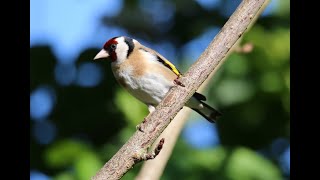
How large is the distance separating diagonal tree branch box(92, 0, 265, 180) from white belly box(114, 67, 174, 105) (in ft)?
1.95

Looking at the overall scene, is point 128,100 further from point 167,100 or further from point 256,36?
point 167,100

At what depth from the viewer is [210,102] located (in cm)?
178

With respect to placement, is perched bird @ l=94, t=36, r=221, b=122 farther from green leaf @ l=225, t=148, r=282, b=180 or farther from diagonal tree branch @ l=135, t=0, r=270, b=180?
diagonal tree branch @ l=135, t=0, r=270, b=180

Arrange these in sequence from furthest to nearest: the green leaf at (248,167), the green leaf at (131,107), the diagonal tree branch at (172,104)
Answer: the green leaf at (131,107) → the green leaf at (248,167) → the diagonal tree branch at (172,104)

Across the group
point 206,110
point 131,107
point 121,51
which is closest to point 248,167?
point 206,110

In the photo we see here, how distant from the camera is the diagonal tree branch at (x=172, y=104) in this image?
1.13m

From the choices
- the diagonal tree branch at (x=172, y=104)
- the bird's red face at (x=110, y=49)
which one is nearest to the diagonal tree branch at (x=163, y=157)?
the diagonal tree branch at (x=172, y=104)

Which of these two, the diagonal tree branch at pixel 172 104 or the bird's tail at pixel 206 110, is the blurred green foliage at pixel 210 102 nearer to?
the bird's tail at pixel 206 110

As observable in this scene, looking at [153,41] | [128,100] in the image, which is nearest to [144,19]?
[153,41]

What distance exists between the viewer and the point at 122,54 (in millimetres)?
1806

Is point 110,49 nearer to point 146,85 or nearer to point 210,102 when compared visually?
point 146,85

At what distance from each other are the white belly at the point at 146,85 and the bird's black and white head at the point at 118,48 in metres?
0.04
